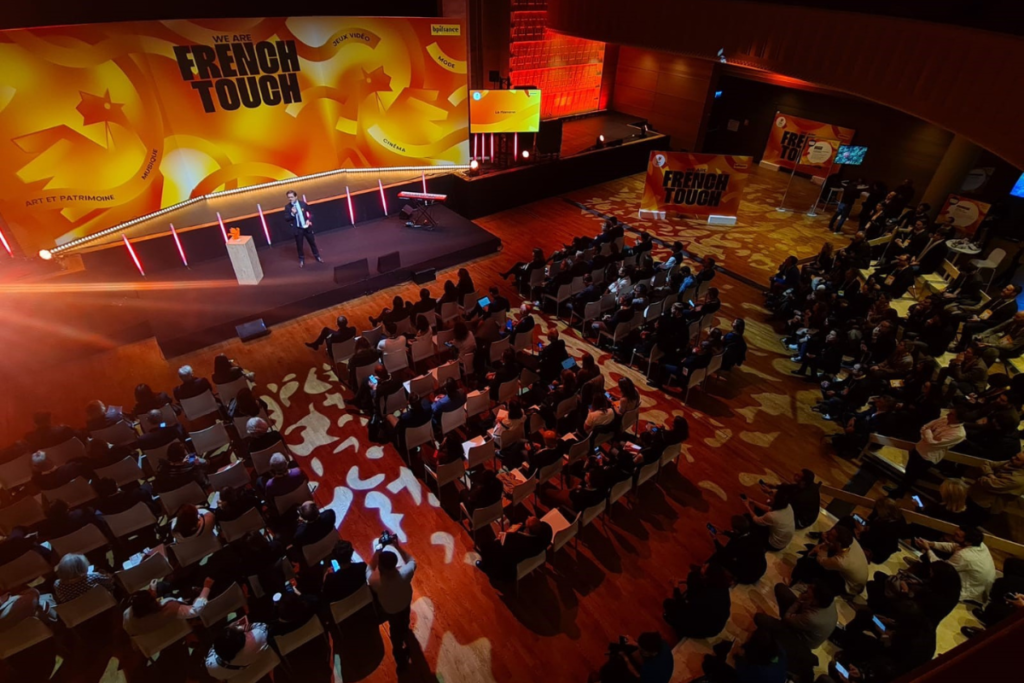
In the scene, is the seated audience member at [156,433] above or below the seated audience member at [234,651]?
below

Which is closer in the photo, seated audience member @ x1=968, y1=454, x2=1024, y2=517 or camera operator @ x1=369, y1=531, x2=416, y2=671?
camera operator @ x1=369, y1=531, x2=416, y2=671

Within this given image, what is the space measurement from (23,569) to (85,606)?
2.99 feet

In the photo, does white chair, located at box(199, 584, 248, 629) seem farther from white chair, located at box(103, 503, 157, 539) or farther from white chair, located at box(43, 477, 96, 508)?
white chair, located at box(43, 477, 96, 508)

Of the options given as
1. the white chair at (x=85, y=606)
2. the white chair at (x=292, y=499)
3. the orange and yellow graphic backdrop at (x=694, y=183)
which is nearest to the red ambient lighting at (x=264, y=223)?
the white chair at (x=292, y=499)

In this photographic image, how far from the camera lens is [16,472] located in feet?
18.9

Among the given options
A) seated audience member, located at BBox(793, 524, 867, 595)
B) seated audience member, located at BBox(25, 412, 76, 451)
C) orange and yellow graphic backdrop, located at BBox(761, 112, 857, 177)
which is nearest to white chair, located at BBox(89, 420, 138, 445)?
seated audience member, located at BBox(25, 412, 76, 451)

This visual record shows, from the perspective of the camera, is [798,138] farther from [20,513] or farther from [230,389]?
[20,513]

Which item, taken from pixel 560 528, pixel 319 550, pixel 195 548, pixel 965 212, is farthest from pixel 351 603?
pixel 965 212

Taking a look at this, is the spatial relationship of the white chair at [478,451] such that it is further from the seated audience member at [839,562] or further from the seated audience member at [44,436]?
the seated audience member at [44,436]

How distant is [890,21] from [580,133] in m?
10.1

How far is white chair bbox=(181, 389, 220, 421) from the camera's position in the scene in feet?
21.6

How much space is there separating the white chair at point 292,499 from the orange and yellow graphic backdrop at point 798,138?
46.4 ft

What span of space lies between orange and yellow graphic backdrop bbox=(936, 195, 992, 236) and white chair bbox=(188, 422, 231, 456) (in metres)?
14.6

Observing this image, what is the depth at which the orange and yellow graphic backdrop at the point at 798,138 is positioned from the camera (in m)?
12.9
